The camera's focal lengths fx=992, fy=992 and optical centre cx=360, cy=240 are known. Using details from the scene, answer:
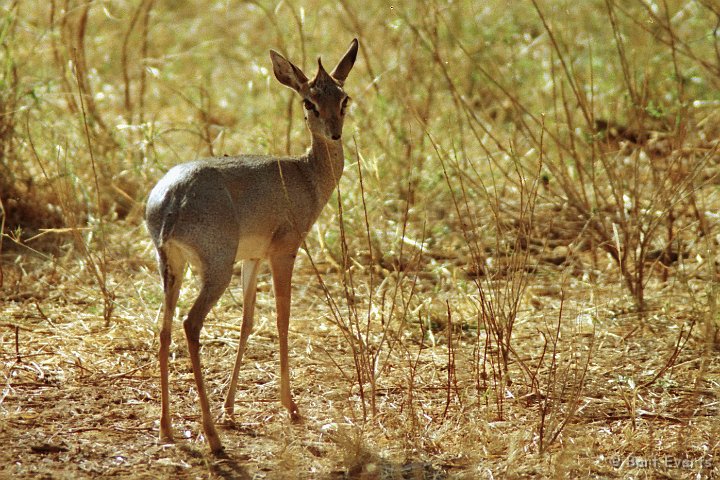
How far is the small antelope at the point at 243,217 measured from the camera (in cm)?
385

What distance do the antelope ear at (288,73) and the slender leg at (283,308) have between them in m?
0.79

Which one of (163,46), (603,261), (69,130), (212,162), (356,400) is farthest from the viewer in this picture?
(163,46)

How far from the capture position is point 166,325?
3.94 meters

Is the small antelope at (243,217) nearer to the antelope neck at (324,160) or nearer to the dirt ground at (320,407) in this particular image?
the antelope neck at (324,160)

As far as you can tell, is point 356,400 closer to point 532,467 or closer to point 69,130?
point 532,467

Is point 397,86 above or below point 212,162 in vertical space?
above

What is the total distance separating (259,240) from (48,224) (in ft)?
9.18

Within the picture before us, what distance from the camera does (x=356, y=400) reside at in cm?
446

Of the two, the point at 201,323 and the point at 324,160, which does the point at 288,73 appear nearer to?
the point at 324,160

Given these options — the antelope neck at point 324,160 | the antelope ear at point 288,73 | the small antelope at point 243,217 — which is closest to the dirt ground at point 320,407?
the small antelope at point 243,217

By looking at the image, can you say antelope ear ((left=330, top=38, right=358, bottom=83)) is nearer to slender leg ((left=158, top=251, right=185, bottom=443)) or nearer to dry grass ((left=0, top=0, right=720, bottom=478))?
dry grass ((left=0, top=0, right=720, bottom=478))

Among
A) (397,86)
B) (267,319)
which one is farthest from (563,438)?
(397,86)

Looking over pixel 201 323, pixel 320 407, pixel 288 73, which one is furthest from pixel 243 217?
pixel 320 407

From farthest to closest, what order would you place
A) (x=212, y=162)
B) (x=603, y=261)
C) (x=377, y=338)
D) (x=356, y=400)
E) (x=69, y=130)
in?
(x=69, y=130), (x=603, y=261), (x=377, y=338), (x=356, y=400), (x=212, y=162)
